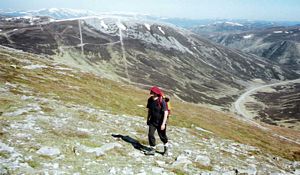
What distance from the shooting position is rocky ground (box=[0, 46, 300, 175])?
704 inches

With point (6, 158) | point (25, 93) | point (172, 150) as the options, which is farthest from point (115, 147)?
point (25, 93)

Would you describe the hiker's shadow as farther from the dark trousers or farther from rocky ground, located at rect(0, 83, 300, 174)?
the dark trousers

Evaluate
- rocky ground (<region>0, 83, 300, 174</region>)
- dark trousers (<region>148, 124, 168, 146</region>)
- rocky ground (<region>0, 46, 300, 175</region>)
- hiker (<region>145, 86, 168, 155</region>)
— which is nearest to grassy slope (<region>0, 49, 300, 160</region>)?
rocky ground (<region>0, 46, 300, 175</region>)

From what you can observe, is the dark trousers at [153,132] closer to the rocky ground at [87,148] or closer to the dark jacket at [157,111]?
the dark jacket at [157,111]

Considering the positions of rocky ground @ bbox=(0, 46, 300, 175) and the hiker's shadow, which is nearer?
rocky ground @ bbox=(0, 46, 300, 175)

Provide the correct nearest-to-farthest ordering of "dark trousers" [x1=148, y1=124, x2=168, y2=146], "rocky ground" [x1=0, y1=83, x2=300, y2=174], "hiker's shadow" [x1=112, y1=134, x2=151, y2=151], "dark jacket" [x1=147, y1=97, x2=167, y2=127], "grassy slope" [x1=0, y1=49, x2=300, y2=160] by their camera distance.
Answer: "rocky ground" [x1=0, y1=83, x2=300, y2=174] → "dark jacket" [x1=147, y1=97, x2=167, y2=127] → "dark trousers" [x1=148, y1=124, x2=168, y2=146] → "hiker's shadow" [x1=112, y1=134, x2=151, y2=151] → "grassy slope" [x1=0, y1=49, x2=300, y2=160]

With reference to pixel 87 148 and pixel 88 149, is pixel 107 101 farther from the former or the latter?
pixel 88 149

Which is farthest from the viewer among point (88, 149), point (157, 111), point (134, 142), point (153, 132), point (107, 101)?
point (107, 101)

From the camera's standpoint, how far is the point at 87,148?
20.9 m

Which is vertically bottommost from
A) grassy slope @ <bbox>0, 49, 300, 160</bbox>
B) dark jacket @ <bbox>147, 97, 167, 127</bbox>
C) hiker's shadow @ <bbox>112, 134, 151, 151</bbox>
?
grassy slope @ <bbox>0, 49, 300, 160</bbox>

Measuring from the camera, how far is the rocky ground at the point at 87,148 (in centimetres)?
1788

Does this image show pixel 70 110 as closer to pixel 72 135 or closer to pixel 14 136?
pixel 72 135

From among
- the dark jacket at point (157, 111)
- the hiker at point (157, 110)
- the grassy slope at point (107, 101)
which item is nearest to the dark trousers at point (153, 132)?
the hiker at point (157, 110)

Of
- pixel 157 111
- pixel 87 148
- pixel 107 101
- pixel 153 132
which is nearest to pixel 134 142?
pixel 153 132
